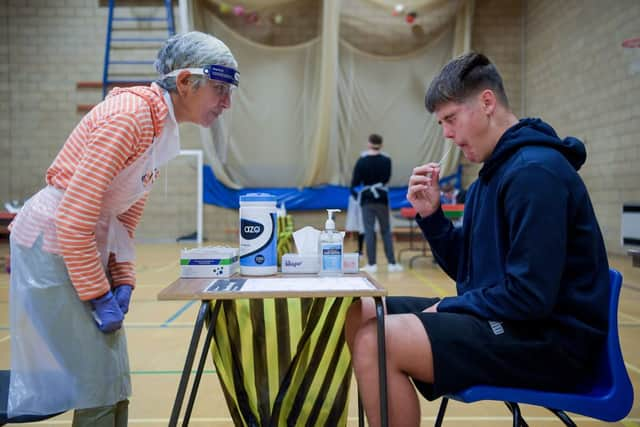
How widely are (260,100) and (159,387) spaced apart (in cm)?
712

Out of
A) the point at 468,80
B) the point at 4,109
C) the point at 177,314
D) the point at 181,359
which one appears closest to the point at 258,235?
the point at 468,80

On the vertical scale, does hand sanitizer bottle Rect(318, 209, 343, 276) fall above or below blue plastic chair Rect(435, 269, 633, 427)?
above

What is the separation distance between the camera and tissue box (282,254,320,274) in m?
1.32

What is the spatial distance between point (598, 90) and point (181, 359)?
659cm

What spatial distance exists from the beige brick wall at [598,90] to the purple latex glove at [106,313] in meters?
6.43

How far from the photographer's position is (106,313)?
1082mm

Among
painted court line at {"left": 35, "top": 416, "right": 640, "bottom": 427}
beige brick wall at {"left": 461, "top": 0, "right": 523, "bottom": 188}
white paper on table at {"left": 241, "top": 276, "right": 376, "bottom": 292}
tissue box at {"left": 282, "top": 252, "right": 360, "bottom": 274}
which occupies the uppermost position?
beige brick wall at {"left": 461, "top": 0, "right": 523, "bottom": 188}

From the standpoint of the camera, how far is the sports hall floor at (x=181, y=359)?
1.78 meters

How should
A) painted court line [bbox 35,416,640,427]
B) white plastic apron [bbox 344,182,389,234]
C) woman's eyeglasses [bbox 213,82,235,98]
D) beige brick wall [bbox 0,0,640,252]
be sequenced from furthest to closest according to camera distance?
beige brick wall [bbox 0,0,640,252], white plastic apron [bbox 344,182,389,234], painted court line [bbox 35,416,640,427], woman's eyeglasses [bbox 213,82,235,98]

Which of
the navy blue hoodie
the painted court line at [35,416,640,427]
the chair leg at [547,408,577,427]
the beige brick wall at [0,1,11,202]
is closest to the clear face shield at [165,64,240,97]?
the navy blue hoodie

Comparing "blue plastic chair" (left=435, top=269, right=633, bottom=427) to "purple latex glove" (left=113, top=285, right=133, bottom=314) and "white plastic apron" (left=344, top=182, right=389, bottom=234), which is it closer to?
"purple latex glove" (left=113, top=285, right=133, bottom=314)

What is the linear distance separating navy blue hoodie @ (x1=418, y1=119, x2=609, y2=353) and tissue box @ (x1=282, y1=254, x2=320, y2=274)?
359 mm

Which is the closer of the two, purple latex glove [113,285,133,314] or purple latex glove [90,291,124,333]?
purple latex glove [90,291,124,333]

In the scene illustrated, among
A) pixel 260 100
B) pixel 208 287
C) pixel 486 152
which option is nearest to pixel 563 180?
pixel 486 152
